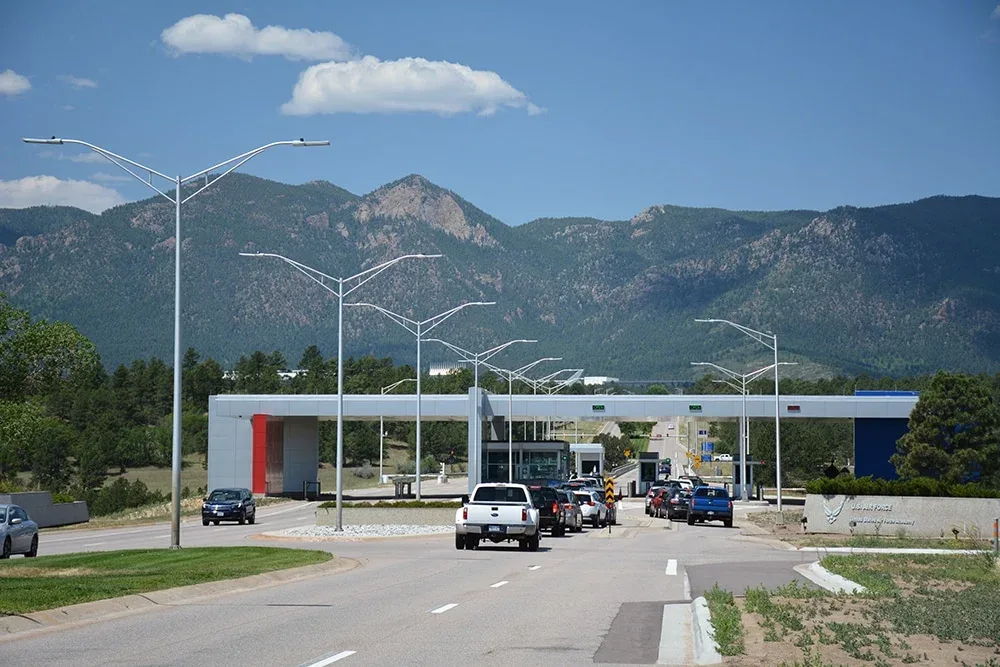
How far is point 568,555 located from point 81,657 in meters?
21.9

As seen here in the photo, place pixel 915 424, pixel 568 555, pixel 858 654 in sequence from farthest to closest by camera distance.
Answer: pixel 915 424 → pixel 568 555 → pixel 858 654

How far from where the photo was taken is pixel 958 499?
153ft

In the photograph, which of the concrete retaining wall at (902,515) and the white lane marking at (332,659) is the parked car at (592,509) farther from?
the white lane marking at (332,659)

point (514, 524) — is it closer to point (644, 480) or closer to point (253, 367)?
point (644, 480)

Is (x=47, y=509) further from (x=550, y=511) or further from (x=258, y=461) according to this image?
(x=258, y=461)

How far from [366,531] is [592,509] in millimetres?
11173

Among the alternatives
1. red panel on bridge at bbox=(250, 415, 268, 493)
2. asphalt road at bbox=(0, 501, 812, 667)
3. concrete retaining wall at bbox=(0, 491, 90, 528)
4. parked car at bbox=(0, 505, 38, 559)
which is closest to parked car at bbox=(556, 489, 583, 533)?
asphalt road at bbox=(0, 501, 812, 667)

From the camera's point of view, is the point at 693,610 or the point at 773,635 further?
the point at 693,610

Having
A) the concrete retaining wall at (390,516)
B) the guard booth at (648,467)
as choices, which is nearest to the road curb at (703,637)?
the concrete retaining wall at (390,516)

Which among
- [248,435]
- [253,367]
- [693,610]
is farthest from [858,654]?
[253,367]

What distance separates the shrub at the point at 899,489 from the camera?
47188 millimetres

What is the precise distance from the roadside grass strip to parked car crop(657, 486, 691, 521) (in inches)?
1567

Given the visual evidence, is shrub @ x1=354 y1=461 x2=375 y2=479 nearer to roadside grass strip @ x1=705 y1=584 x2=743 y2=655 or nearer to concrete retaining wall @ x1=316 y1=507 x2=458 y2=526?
concrete retaining wall @ x1=316 y1=507 x2=458 y2=526

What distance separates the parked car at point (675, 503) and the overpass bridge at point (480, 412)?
76.9 ft
